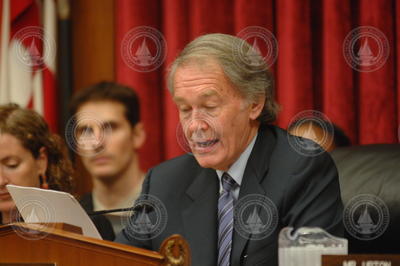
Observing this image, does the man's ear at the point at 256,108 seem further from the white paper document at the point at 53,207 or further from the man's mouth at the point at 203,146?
the white paper document at the point at 53,207

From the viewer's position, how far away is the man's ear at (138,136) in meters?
3.05

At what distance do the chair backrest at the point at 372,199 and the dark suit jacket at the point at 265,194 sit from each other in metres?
0.20

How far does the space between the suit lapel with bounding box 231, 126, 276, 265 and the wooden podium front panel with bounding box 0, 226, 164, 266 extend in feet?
1.71

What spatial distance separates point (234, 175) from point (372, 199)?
16.0 inches

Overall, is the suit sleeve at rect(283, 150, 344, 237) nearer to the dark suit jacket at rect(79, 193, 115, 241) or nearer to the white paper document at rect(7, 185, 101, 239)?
the white paper document at rect(7, 185, 101, 239)

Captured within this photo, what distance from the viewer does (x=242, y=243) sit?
5.41ft

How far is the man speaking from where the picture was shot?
167cm

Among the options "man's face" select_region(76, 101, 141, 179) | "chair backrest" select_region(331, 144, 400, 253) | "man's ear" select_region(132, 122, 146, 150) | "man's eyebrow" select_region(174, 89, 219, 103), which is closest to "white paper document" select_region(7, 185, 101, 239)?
"man's eyebrow" select_region(174, 89, 219, 103)

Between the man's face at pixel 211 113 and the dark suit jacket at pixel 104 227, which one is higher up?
the man's face at pixel 211 113

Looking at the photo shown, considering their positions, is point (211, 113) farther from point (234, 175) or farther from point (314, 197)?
point (314, 197)

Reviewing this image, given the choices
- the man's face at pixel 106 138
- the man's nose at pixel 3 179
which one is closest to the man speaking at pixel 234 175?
the man's nose at pixel 3 179

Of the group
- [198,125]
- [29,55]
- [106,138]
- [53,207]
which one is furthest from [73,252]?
[29,55]

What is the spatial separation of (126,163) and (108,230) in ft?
2.44

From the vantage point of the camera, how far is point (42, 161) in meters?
2.22
